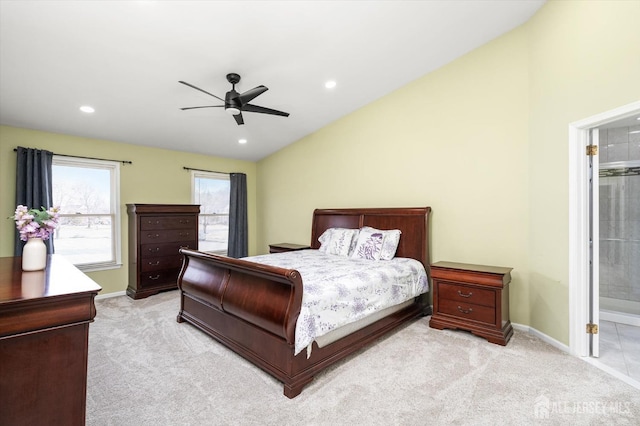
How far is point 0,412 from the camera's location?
3.96 feet

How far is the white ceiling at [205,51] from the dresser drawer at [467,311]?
2893 mm

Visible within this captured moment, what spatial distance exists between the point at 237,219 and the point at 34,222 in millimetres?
4368

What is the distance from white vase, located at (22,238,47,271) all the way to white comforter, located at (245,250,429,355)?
5.65ft

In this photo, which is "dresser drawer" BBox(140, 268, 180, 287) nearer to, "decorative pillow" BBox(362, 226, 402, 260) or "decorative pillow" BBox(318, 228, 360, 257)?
"decorative pillow" BBox(318, 228, 360, 257)

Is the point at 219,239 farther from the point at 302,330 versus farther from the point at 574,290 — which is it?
the point at 574,290

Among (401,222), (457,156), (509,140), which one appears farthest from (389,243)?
(509,140)

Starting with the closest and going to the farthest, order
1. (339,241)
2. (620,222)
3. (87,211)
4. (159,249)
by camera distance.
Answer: (620,222), (339,241), (87,211), (159,249)

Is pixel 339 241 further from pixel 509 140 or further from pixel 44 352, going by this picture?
pixel 44 352

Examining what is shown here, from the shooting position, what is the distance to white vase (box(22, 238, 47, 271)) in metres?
1.84

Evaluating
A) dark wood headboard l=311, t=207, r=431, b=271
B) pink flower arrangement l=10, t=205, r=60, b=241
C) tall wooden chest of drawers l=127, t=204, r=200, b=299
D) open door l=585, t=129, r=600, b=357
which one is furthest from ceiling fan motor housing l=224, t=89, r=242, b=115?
open door l=585, t=129, r=600, b=357

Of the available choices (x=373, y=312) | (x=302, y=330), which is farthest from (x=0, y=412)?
(x=373, y=312)

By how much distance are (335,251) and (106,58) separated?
341 centimetres

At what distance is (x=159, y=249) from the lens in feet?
16.0

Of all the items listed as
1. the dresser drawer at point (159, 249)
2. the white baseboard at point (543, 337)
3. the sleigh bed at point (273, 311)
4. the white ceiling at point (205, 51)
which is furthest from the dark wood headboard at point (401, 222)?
the dresser drawer at point (159, 249)
